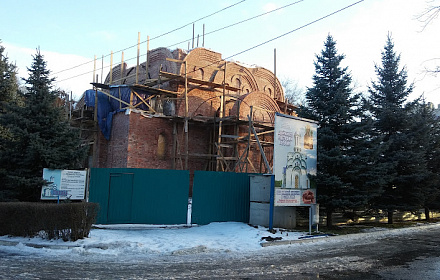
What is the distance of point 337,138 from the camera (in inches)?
622

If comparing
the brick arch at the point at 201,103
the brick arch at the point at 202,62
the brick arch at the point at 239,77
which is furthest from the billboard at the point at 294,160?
the brick arch at the point at 239,77

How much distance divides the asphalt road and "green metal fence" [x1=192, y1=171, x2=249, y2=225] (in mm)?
3878

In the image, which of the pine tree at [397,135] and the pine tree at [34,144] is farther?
the pine tree at [397,135]

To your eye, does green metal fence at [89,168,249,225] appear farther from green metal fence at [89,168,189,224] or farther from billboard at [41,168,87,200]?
billboard at [41,168,87,200]

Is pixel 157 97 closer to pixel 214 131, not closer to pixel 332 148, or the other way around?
pixel 214 131

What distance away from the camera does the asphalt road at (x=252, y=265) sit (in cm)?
718

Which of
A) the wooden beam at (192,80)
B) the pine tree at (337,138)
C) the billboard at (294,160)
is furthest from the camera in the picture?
the wooden beam at (192,80)

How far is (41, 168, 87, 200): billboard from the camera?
1225cm

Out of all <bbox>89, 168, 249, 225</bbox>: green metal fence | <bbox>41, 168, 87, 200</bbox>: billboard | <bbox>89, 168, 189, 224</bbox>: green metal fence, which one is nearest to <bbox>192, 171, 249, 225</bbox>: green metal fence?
<bbox>89, 168, 249, 225</bbox>: green metal fence

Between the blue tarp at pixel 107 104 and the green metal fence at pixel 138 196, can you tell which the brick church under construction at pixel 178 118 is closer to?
Result: the blue tarp at pixel 107 104

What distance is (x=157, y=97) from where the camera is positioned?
Result: 2528 centimetres

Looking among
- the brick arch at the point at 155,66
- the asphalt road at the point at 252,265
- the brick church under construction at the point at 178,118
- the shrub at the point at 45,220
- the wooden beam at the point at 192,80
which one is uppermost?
the brick arch at the point at 155,66

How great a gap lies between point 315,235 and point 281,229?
1313 millimetres

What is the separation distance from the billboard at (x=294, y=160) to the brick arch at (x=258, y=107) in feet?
33.1
